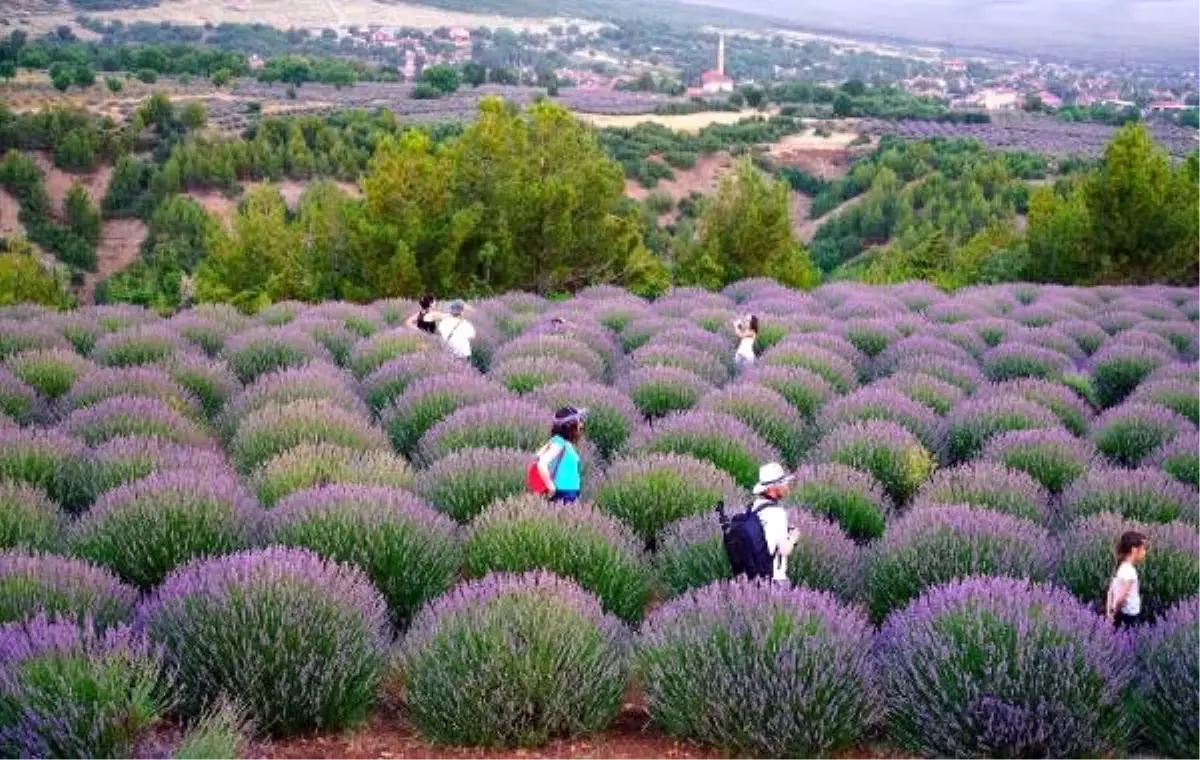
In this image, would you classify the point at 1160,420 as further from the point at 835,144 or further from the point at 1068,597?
the point at 835,144

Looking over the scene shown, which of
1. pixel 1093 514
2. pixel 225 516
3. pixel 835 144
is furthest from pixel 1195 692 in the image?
pixel 835 144

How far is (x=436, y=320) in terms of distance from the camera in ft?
40.5

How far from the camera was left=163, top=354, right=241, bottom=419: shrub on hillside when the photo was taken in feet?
32.5

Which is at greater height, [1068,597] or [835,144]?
[1068,597]

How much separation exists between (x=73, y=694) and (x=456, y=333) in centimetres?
777

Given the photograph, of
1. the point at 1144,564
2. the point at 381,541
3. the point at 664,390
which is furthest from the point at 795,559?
the point at 664,390

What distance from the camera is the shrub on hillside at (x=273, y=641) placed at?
4.30 m

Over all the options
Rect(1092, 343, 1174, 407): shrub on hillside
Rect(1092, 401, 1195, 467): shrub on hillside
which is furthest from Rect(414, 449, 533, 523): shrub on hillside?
Rect(1092, 343, 1174, 407): shrub on hillside

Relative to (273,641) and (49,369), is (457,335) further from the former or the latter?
(273,641)

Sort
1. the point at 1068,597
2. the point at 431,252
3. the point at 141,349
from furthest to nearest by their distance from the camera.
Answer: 1. the point at 431,252
2. the point at 141,349
3. the point at 1068,597

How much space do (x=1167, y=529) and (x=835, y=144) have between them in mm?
76669

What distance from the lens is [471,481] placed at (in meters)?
6.94

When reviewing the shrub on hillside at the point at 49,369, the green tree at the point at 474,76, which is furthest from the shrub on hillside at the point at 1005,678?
the green tree at the point at 474,76

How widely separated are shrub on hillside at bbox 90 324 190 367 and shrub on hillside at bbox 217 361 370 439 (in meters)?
1.77
